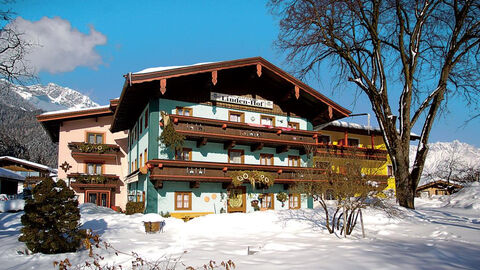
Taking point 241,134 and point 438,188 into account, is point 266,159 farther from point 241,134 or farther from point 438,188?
point 438,188

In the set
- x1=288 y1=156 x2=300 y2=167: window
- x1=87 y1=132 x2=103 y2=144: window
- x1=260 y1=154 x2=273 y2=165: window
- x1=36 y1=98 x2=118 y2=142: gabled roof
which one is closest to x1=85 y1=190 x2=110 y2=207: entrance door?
x1=87 y1=132 x2=103 y2=144: window

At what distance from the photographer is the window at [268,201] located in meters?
24.9

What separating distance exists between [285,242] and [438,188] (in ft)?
137

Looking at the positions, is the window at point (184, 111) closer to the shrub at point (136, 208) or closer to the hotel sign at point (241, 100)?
the hotel sign at point (241, 100)

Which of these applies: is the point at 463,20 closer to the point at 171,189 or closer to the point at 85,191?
the point at 171,189

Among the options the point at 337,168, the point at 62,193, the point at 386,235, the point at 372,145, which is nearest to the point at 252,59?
the point at 337,168

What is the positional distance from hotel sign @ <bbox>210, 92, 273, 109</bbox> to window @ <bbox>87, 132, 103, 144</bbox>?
1225 centimetres

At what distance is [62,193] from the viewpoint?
11969 millimetres

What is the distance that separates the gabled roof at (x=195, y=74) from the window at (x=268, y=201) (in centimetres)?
712

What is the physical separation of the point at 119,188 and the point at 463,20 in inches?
1006

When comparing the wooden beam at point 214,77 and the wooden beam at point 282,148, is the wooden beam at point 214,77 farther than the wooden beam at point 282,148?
No

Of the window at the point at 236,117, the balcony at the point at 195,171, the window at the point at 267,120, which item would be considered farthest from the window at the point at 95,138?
the window at the point at 267,120

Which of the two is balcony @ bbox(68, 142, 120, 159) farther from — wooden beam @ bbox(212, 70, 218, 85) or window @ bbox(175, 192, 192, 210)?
wooden beam @ bbox(212, 70, 218, 85)

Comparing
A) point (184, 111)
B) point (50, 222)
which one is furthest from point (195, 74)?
point (50, 222)
